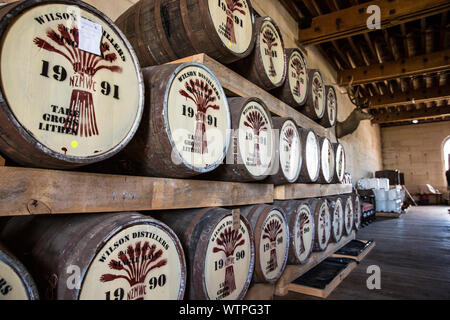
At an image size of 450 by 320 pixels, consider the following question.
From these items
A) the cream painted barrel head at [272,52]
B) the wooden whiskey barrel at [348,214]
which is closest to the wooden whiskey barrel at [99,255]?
the cream painted barrel head at [272,52]

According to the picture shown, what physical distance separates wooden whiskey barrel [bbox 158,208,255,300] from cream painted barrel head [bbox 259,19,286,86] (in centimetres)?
138

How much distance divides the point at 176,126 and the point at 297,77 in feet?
7.04

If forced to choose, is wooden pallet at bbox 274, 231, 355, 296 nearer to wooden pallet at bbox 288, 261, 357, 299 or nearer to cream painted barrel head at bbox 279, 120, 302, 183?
wooden pallet at bbox 288, 261, 357, 299

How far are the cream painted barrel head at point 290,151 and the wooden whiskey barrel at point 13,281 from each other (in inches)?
75.3

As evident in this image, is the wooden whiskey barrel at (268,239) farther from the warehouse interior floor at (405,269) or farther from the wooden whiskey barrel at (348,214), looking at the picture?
the wooden whiskey barrel at (348,214)

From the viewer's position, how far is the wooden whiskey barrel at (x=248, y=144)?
184 centimetres

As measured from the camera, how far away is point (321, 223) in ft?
10.2

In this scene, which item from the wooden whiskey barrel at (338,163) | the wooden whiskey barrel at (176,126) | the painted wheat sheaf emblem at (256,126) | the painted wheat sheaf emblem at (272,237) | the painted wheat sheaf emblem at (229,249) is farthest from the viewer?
the wooden whiskey barrel at (338,163)

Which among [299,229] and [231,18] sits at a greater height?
[231,18]

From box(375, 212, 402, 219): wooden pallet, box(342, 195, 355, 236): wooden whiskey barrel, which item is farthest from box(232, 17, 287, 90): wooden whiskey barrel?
box(375, 212, 402, 219): wooden pallet

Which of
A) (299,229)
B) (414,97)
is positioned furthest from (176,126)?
(414,97)

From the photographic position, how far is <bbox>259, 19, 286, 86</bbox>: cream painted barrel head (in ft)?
7.82

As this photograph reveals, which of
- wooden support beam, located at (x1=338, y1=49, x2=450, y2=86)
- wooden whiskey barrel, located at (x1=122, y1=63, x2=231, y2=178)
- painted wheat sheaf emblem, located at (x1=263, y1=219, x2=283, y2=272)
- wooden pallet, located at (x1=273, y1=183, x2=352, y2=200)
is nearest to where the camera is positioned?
wooden whiskey barrel, located at (x1=122, y1=63, x2=231, y2=178)

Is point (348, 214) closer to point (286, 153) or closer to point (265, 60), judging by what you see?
point (286, 153)
